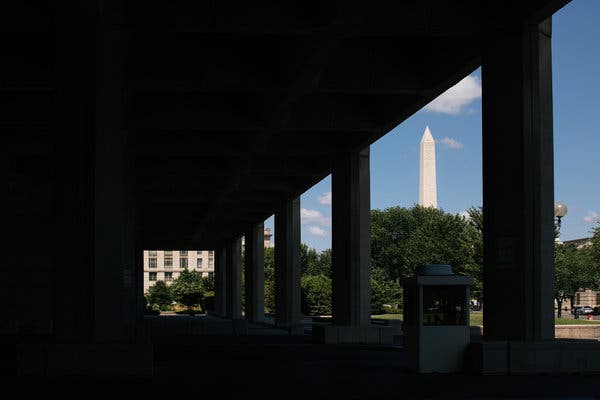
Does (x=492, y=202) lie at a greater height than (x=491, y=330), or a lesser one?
greater

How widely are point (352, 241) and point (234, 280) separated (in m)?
45.6

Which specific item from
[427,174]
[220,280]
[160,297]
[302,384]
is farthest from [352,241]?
[160,297]

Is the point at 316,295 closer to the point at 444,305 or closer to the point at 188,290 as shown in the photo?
the point at 188,290

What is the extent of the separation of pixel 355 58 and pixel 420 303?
344 inches

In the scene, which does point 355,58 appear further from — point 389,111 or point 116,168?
point 116,168

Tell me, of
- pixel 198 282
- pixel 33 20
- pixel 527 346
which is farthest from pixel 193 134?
pixel 198 282

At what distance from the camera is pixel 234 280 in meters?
82.8

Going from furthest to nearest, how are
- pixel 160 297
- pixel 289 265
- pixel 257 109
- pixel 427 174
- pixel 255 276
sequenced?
pixel 160 297 → pixel 427 174 → pixel 255 276 → pixel 289 265 → pixel 257 109

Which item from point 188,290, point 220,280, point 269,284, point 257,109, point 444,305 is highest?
point 257,109

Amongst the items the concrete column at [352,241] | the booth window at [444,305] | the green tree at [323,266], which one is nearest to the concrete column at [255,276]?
the concrete column at [352,241]

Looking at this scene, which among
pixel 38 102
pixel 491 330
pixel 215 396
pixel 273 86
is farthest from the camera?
pixel 38 102

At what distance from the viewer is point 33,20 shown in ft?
73.4

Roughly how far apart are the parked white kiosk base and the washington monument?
334 feet

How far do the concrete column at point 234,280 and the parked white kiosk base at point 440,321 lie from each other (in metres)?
61.0
